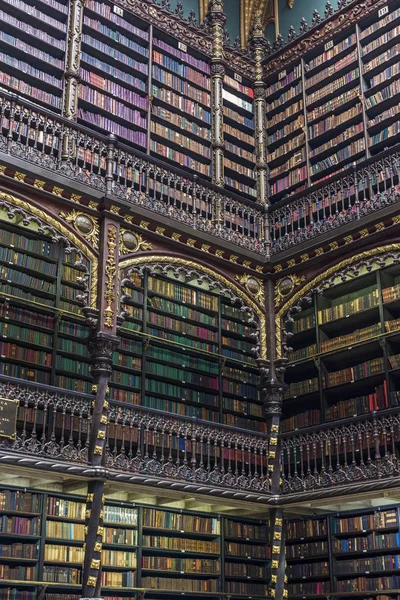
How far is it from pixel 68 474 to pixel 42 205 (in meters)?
2.18

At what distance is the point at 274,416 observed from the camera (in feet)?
24.3

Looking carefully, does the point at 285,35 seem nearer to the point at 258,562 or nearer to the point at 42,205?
the point at 42,205

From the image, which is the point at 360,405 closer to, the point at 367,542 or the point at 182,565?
the point at 367,542

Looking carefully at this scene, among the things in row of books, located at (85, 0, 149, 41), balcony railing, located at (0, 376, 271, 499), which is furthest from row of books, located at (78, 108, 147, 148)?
balcony railing, located at (0, 376, 271, 499)

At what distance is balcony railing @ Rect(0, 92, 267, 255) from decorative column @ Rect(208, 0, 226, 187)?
68 cm

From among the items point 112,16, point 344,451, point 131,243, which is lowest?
point 344,451

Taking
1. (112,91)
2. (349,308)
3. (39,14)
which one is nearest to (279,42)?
(112,91)

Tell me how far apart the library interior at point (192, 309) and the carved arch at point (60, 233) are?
0.02 m

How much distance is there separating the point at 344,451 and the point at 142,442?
1.72 metres

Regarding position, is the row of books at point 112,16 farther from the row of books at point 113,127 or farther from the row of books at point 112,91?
the row of books at point 113,127

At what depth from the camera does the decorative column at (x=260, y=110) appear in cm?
891

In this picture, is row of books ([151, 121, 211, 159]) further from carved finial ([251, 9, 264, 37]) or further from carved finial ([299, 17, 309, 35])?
carved finial ([251, 9, 264, 37])

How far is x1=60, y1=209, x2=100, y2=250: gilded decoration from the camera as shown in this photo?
21.5 feet

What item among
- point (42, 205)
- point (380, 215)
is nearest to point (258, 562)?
point (380, 215)
